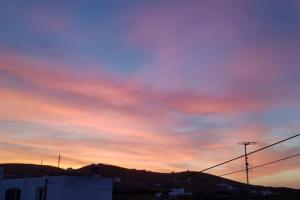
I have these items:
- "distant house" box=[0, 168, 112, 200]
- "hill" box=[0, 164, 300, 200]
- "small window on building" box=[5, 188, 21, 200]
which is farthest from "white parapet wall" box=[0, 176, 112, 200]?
"hill" box=[0, 164, 300, 200]

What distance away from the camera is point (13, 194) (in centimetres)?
4691

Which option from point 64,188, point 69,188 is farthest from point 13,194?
point 69,188

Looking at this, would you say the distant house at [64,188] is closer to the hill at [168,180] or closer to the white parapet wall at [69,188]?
the white parapet wall at [69,188]

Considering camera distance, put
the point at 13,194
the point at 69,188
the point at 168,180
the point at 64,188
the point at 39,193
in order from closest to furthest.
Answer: the point at 64,188, the point at 69,188, the point at 39,193, the point at 13,194, the point at 168,180

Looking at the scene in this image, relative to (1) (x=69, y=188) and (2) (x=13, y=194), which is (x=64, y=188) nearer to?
(1) (x=69, y=188)

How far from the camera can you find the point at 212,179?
15275 centimetres

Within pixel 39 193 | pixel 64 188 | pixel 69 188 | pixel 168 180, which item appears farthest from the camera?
pixel 168 180

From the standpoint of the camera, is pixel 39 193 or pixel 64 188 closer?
pixel 64 188

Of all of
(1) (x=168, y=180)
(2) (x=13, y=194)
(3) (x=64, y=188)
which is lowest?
(2) (x=13, y=194)

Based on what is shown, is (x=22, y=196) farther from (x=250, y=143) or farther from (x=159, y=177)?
(x=159, y=177)

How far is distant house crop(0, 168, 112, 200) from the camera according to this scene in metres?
40.0

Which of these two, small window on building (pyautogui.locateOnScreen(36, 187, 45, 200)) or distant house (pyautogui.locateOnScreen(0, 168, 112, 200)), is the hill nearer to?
distant house (pyautogui.locateOnScreen(0, 168, 112, 200))

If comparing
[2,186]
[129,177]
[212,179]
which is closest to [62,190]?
[2,186]

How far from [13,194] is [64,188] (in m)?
9.80
